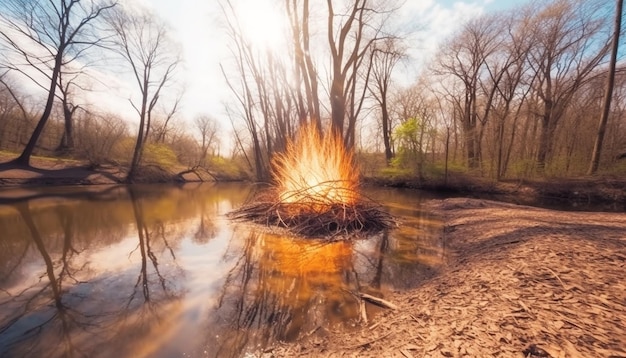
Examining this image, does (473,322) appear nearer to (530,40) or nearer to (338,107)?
(338,107)

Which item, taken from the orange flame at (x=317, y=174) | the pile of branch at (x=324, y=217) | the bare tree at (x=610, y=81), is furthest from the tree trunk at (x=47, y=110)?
the bare tree at (x=610, y=81)

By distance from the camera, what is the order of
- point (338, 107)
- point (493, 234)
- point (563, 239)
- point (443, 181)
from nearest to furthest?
point (563, 239)
point (493, 234)
point (338, 107)
point (443, 181)

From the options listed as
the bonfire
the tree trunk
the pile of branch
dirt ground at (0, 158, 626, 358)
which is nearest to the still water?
dirt ground at (0, 158, 626, 358)

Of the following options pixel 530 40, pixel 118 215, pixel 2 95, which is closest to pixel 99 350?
pixel 118 215

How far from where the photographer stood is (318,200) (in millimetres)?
5715

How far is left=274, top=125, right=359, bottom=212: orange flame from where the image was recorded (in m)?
5.82

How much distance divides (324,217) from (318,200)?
0.43m

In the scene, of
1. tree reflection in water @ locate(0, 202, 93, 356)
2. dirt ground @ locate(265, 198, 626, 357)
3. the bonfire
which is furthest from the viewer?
the bonfire

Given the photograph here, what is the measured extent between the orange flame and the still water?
1.20 metres

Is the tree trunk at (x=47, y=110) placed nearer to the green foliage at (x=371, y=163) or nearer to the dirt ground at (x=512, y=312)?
the dirt ground at (x=512, y=312)

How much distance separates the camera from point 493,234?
4230 millimetres

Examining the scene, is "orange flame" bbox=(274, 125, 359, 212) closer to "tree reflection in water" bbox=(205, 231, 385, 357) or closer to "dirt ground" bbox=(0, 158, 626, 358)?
"tree reflection in water" bbox=(205, 231, 385, 357)

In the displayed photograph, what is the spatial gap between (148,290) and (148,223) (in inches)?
151

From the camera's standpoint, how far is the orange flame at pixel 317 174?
19.1 ft
